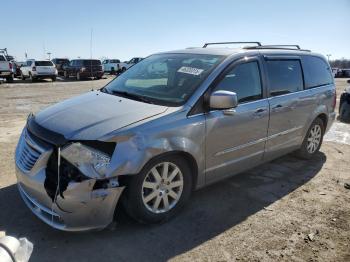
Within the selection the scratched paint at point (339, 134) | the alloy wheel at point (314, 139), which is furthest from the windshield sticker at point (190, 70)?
the scratched paint at point (339, 134)

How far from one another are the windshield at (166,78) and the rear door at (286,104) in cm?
101

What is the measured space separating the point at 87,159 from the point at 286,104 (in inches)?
119

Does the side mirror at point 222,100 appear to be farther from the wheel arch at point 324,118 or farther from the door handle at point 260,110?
the wheel arch at point 324,118

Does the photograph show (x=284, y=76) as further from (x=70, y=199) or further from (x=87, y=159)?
(x=70, y=199)

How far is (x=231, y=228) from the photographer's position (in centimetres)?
377

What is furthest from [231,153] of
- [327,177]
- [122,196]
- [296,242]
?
[327,177]

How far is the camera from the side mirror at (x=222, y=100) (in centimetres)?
382

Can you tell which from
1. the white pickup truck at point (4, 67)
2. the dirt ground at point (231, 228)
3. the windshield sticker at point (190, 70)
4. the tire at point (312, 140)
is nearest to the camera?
the dirt ground at point (231, 228)

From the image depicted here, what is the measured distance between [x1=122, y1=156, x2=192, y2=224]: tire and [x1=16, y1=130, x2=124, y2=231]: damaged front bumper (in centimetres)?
17

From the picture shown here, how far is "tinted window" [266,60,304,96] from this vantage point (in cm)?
487

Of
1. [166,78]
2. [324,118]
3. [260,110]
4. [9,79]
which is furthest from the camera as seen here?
[9,79]

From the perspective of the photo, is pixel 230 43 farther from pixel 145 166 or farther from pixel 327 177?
pixel 145 166

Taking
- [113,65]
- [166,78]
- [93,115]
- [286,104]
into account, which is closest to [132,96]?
[166,78]

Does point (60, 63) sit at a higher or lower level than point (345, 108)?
higher
